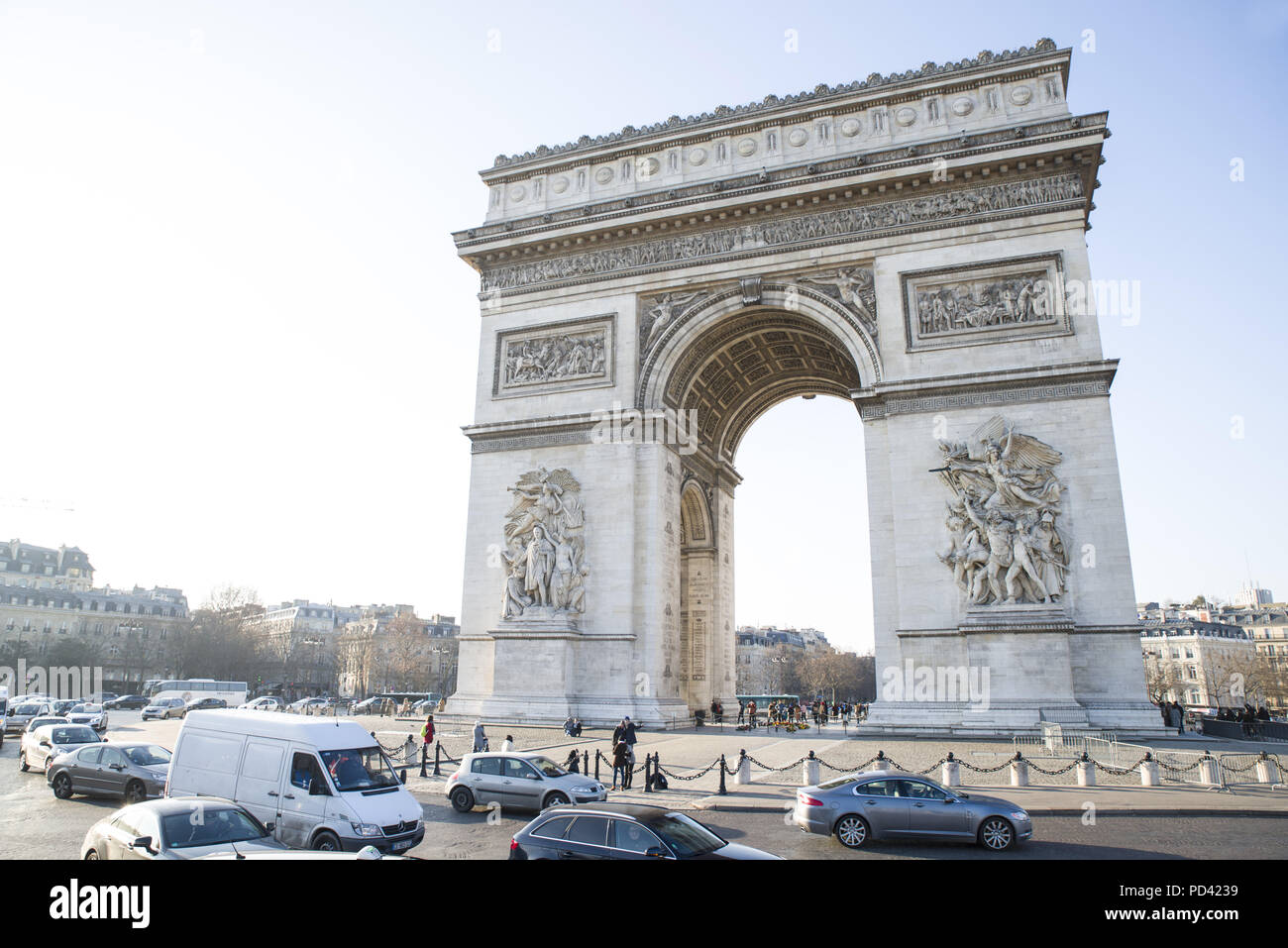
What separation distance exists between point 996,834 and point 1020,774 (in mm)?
5622

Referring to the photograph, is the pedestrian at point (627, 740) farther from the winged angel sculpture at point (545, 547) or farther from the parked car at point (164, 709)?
the parked car at point (164, 709)

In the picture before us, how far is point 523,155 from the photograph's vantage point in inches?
1232

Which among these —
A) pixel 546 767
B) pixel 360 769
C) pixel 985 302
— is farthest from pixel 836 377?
pixel 360 769

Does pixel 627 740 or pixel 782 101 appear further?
pixel 782 101

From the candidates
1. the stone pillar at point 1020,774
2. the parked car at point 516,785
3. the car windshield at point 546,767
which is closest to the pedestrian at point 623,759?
the parked car at point 516,785

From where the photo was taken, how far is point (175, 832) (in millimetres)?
7645

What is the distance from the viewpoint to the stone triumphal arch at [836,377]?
71.3ft

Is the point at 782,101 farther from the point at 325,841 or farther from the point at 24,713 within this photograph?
the point at 24,713

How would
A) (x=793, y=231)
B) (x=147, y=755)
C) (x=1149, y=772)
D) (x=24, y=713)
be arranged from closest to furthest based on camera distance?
(x=147, y=755)
(x=1149, y=772)
(x=793, y=231)
(x=24, y=713)

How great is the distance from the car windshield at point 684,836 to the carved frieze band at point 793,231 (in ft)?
72.2

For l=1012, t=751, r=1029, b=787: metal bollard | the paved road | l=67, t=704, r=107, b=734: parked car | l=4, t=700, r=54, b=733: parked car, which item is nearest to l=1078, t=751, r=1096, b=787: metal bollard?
l=1012, t=751, r=1029, b=787: metal bollard
